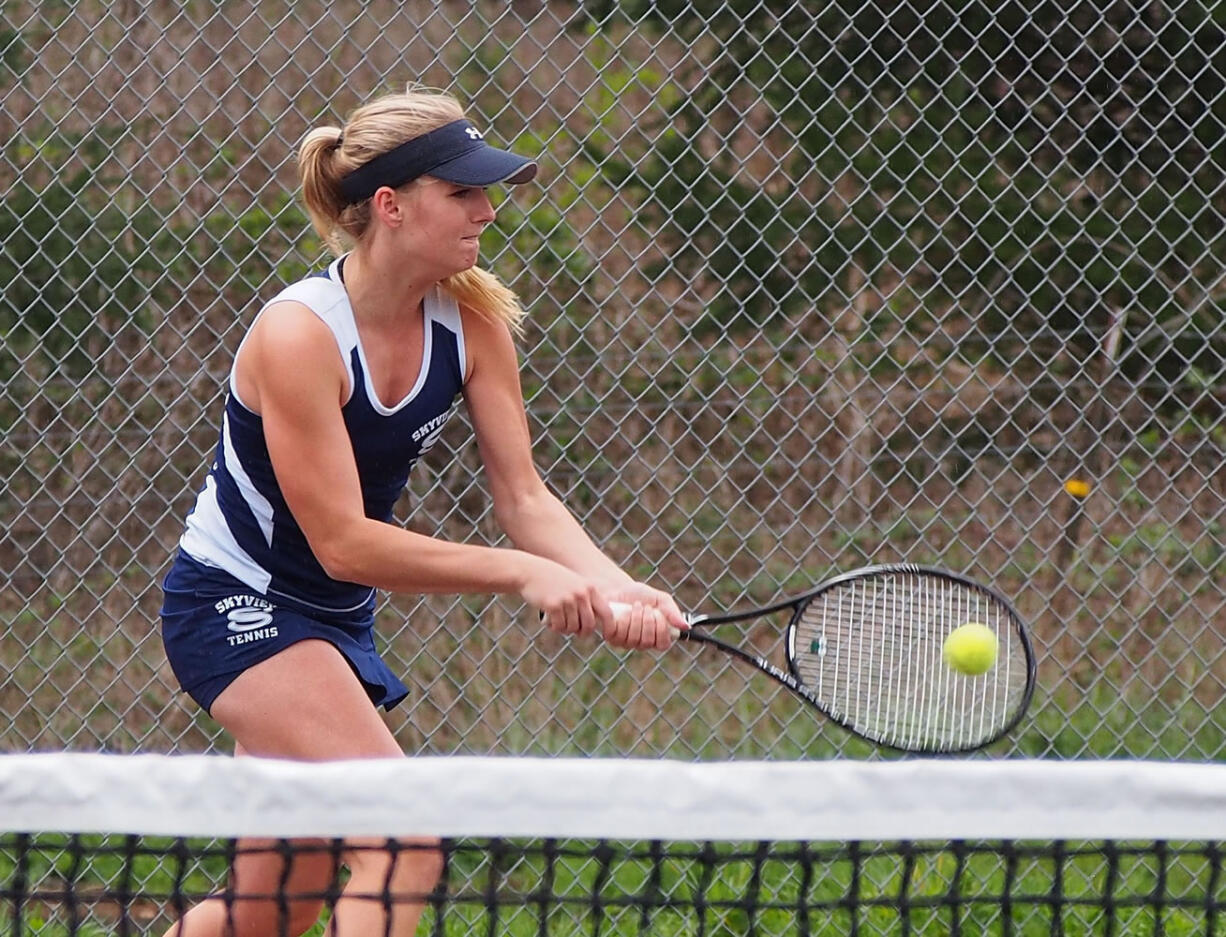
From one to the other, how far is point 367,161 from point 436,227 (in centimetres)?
14

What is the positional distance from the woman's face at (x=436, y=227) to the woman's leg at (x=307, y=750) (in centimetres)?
55

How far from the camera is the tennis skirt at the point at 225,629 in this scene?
85.5 inches

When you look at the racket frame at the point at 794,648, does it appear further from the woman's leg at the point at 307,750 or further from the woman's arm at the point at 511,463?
the woman's leg at the point at 307,750

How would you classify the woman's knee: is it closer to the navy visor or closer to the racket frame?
the racket frame

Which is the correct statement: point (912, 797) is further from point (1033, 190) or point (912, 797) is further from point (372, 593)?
point (1033, 190)

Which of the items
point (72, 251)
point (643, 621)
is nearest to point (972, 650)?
point (643, 621)

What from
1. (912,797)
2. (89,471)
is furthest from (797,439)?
(912,797)

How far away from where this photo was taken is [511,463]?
7.89ft

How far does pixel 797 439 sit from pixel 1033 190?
1004 millimetres

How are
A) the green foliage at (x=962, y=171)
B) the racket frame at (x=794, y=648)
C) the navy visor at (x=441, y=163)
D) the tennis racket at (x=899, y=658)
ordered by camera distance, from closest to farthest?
the navy visor at (x=441, y=163)
the racket frame at (x=794, y=648)
the tennis racket at (x=899, y=658)
the green foliage at (x=962, y=171)

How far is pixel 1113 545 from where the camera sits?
3.68m

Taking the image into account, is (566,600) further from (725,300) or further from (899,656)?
(725,300)

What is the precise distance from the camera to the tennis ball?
240cm

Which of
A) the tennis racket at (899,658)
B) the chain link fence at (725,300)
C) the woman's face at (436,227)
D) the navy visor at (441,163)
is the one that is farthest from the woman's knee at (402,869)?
the chain link fence at (725,300)
